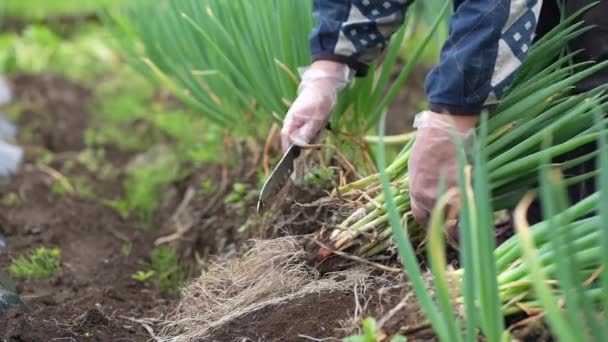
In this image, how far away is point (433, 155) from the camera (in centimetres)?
165

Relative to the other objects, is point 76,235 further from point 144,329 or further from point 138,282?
point 144,329

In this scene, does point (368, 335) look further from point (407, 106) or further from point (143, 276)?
point (407, 106)

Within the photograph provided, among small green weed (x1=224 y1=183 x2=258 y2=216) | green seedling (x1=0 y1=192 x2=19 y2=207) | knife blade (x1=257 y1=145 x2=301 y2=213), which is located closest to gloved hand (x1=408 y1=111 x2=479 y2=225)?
knife blade (x1=257 y1=145 x2=301 y2=213)

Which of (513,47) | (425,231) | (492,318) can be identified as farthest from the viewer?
(425,231)

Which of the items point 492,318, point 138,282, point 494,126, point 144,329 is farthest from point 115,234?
point 492,318

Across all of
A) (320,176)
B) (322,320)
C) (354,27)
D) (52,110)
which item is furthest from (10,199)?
(322,320)

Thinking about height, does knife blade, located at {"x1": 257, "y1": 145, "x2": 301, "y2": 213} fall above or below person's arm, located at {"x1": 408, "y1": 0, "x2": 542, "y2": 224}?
below

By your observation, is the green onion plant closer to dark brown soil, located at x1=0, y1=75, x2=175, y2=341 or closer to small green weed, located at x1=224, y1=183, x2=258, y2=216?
small green weed, located at x1=224, y1=183, x2=258, y2=216

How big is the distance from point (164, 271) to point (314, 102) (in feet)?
2.56

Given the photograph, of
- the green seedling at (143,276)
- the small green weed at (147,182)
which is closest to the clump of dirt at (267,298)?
the green seedling at (143,276)

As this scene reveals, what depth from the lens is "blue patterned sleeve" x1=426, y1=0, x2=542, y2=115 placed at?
1532mm

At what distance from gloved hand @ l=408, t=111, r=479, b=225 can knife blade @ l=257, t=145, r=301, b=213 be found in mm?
319

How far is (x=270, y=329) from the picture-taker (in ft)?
5.29

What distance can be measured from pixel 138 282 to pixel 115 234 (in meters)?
0.38
